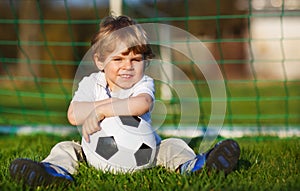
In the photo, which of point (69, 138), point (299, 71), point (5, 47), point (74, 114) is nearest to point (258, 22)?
point (299, 71)

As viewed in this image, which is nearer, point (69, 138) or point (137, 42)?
point (137, 42)

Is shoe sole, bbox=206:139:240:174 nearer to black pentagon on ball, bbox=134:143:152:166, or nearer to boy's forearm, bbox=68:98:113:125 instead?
black pentagon on ball, bbox=134:143:152:166

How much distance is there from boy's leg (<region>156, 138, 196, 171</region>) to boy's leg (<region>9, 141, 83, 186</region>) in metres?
0.40

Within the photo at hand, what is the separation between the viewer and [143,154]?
2.43m

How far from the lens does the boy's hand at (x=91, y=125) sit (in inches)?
95.3

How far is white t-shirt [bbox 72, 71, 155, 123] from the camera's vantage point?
2.52 m

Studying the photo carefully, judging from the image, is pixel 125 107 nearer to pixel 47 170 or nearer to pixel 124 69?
pixel 124 69

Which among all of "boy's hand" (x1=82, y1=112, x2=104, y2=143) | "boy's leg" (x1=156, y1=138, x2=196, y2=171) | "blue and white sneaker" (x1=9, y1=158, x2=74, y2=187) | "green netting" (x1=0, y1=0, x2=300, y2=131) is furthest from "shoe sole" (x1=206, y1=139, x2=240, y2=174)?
"green netting" (x1=0, y1=0, x2=300, y2=131)

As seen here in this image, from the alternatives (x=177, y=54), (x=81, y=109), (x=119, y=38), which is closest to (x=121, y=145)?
(x=81, y=109)

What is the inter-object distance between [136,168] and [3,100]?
5.46 metres

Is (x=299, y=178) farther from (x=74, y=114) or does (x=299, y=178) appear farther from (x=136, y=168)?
(x=74, y=114)

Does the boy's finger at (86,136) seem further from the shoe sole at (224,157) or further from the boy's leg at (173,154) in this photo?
the shoe sole at (224,157)

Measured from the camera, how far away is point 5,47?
10.7 m

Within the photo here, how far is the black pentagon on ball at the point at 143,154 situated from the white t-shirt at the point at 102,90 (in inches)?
5.7
